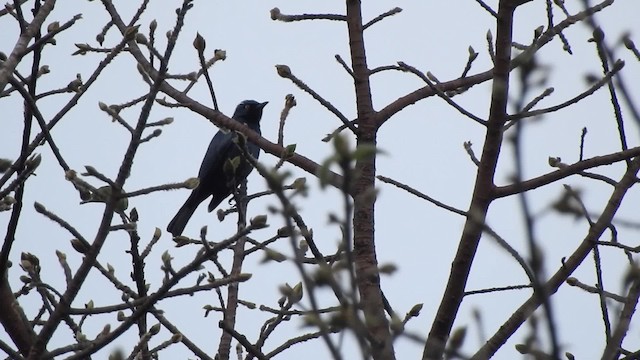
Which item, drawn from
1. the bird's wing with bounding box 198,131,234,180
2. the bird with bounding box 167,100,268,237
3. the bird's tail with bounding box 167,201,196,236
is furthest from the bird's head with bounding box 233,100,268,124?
the bird's tail with bounding box 167,201,196,236

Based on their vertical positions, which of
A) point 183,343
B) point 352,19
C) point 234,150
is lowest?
point 183,343

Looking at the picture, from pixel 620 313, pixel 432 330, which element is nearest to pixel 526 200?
pixel 620 313

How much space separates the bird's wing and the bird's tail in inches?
15.0

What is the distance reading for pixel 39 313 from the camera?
12.5ft

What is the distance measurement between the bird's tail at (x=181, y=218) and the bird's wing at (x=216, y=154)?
0.38m

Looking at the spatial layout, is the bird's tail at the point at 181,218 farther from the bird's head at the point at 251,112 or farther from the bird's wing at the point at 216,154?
the bird's head at the point at 251,112

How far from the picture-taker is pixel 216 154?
975cm

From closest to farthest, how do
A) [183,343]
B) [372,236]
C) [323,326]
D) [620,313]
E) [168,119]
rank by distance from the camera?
[323,326] → [620,313] → [168,119] → [183,343] → [372,236]

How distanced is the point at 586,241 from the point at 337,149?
218cm

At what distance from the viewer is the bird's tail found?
948 cm

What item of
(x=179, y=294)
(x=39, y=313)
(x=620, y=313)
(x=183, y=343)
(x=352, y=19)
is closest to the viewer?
(x=620, y=313)

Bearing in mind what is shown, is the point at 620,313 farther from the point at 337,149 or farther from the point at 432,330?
the point at 337,149

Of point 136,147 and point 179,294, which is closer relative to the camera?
point 136,147

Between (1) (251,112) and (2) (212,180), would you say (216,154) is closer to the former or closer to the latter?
(2) (212,180)
